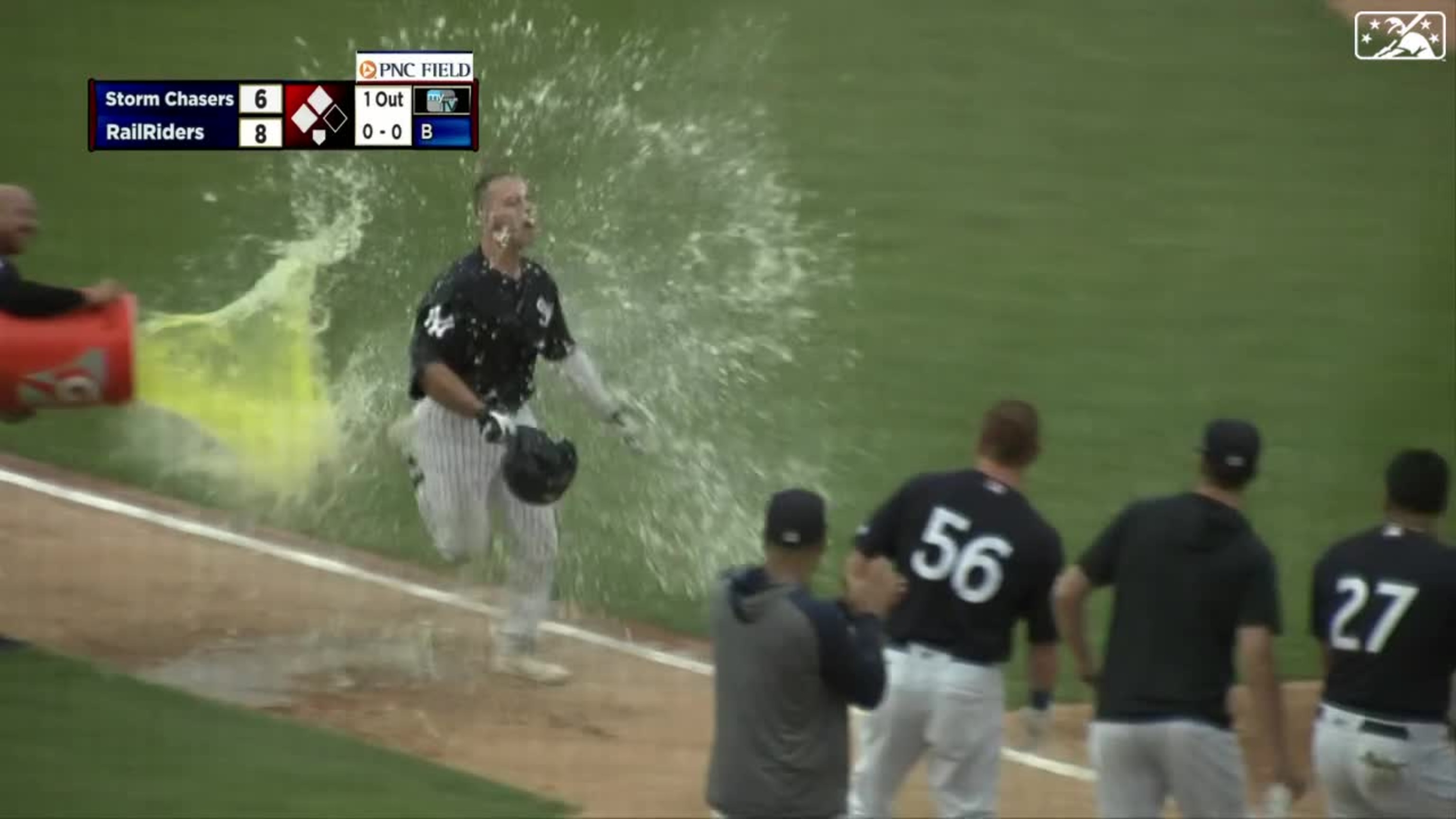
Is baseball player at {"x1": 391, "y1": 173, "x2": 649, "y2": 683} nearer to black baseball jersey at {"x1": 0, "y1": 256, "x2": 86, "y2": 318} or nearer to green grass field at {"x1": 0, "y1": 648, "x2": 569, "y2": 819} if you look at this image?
green grass field at {"x1": 0, "y1": 648, "x2": 569, "y2": 819}

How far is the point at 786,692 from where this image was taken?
5.54 m

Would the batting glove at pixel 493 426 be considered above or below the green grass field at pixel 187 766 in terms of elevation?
above

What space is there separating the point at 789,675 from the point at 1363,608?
164 centimetres

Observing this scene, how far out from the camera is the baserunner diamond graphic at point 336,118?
13211mm

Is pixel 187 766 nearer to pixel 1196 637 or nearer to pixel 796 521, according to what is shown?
pixel 796 521

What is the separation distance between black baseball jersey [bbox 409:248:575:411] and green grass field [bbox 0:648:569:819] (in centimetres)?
134

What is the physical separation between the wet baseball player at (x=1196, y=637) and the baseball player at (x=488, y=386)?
8.82 ft

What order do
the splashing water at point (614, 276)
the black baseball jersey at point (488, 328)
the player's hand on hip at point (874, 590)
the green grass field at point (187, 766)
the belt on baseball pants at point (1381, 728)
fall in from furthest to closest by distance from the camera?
the splashing water at point (614, 276) → the black baseball jersey at point (488, 328) → the green grass field at point (187, 766) → the belt on baseball pants at point (1381, 728) → the player's hand on hip at point (874, 590)

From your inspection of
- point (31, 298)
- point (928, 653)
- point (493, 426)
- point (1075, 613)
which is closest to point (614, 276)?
point (493, 426)

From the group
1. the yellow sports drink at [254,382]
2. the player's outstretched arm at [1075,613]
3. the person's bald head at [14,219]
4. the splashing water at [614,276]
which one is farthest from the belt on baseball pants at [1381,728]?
the person's bald head at [14,219]

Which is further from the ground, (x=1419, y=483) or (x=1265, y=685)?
(x=1419, y=483)

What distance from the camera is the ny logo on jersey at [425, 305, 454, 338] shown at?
811cm

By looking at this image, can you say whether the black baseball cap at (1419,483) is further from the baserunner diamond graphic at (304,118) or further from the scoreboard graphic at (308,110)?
the baserunner diamond graphic at (304,118)

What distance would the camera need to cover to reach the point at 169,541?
10.1 meters
